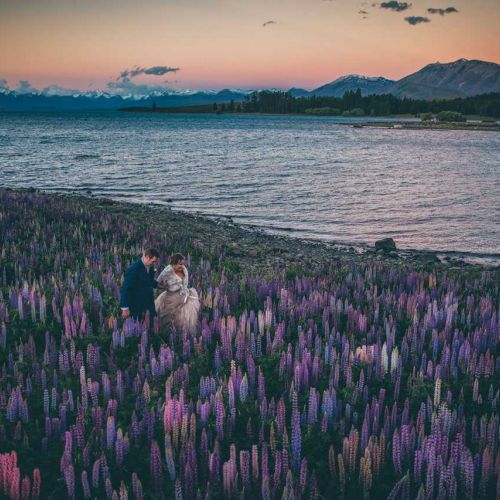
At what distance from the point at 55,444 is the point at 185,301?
3.10 metres

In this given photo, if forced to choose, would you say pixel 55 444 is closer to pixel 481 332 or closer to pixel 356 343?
pixel 356 343

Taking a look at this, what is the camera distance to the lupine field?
12.6 feet

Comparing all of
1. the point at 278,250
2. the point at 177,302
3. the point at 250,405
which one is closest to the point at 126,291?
the point at 177,302

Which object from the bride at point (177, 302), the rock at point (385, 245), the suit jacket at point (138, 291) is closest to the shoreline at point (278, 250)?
the rock at point (385, 245)

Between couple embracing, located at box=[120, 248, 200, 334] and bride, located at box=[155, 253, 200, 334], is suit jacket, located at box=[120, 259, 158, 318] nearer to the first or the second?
couple embracing, located at box=[120, 248, 200, 334]

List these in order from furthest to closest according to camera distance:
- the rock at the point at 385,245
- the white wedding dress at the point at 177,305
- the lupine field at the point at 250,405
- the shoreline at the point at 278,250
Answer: the rock at the point at 385,245
the shoreline at the point at 278,250
the white wedding dress at the point at 177,305
the lupine field at the point at 250,405

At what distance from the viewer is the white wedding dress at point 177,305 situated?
7.10 meters

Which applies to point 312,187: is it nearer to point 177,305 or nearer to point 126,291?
point 177,305

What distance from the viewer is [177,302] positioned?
7.30 metres

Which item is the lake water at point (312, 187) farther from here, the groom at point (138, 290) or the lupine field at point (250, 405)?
the groom at point (138, 290)

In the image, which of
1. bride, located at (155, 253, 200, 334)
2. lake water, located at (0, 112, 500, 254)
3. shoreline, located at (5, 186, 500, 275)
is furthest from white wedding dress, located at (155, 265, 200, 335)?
lake water, located at (0, 112, 500, 254)

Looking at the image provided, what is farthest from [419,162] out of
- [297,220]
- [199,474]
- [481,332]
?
[199,474]

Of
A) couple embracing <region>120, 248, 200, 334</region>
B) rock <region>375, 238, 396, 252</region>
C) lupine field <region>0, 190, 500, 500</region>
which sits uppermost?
couple embracing <region>120, 248, 200, 334</region>

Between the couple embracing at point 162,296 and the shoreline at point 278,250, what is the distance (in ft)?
22.4
